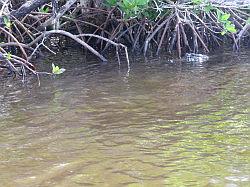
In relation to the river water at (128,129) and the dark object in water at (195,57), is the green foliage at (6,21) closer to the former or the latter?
the river water at (128,129)

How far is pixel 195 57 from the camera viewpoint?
304 inches

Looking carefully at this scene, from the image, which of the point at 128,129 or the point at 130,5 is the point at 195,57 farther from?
the point at 128,129

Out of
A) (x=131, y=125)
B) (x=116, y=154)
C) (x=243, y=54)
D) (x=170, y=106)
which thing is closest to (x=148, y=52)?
(x=243, y=54)

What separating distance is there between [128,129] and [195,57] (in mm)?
3903

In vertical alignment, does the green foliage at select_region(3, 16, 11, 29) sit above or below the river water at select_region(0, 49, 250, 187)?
above

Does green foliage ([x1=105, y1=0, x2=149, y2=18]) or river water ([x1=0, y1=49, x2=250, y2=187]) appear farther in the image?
green foliage ([x1=105, y1=0, x2=149, y2=18])

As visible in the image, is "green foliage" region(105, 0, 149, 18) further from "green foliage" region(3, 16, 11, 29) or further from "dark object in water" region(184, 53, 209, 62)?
"green foliage" region(3, 16, 11, 29)

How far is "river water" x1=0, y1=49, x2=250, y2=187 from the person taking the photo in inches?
121

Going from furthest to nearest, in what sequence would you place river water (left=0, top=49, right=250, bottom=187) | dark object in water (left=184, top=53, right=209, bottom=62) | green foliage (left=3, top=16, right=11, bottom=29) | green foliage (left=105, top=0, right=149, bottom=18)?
dark object in water (left=184, top=53, right=209, bottom=62)
green foliage (left=105, top=0, right=149, bottom=18)
green foliage (left=3, top=16, right=11, bottom=29)
river water (left=0, top=49, right=250, bottom=187)

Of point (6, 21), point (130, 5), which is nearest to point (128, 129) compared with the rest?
point (6, 21)

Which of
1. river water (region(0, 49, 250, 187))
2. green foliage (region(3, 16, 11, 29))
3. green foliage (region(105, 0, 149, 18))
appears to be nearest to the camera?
river water (region(0, 49, 250, 187))

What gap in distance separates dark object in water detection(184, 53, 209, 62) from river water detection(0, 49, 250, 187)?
3.35 feet

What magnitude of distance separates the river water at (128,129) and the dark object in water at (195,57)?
102 centimetres

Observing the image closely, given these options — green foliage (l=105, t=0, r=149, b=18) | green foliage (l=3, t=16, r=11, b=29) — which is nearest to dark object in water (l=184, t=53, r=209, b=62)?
green foliage (l=105, t=0, r=149, b=18)
